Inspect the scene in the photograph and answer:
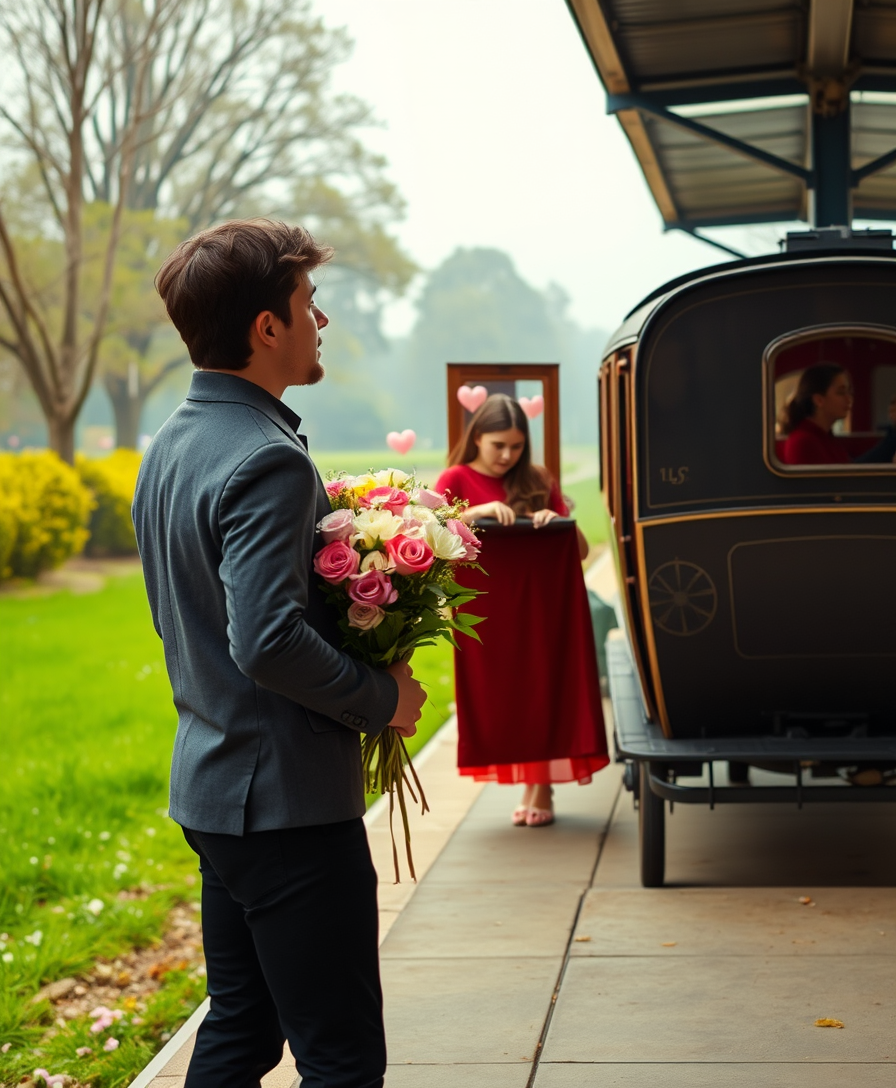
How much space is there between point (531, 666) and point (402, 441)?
1.49 m

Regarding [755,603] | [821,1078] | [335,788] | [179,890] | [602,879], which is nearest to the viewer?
[335,788]

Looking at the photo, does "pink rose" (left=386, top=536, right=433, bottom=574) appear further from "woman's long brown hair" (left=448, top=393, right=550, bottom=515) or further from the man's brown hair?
"woman's long brown hair" (left=448, top=393, right=550, bottom=515)

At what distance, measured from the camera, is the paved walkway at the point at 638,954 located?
3762mm

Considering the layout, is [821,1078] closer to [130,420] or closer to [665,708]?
[665,708]

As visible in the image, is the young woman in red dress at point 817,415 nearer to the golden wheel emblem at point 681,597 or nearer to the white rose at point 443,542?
the golden wheel emblem at point 681,597

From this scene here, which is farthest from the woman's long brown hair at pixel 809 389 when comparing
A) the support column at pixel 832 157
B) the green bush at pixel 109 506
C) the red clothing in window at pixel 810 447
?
the green bush at pixel 109 506

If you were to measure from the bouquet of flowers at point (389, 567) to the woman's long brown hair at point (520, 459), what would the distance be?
10.9 ft

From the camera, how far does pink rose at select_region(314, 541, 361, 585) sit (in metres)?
2.41

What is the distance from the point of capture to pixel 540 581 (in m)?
6.20

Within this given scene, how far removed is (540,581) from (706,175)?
19.4 feet

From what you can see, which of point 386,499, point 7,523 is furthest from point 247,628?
point 7,523

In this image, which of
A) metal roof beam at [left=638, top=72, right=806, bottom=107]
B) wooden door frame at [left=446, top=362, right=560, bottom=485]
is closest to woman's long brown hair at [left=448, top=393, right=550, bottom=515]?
wooden door frame at [left=446, top=362, right=560, bottom=485]

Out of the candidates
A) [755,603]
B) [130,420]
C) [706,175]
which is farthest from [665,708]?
[130,420]

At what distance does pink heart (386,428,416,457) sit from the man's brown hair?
173 inches
